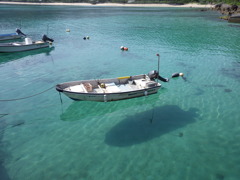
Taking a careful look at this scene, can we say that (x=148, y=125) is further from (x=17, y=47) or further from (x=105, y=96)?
(x=17, y=47)

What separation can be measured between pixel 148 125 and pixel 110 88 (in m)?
6.24

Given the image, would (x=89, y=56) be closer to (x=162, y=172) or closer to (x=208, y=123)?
(x=208, y=123)

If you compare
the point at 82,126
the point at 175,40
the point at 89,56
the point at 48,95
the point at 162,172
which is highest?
the point at 175,40

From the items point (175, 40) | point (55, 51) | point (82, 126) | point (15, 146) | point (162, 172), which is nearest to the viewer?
point (162, 172)

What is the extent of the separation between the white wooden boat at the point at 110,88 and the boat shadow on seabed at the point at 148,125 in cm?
250

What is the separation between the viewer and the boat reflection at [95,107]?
64.1ft

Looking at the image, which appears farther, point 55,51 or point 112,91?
point 55,51

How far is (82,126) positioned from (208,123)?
1216 cm

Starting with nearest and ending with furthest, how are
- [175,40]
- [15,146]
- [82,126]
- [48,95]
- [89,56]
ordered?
[15,146] → [82,126] → [48,95] → [89,56] → [175,40]

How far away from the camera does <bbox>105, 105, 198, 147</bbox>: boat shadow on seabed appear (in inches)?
639

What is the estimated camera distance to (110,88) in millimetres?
21375

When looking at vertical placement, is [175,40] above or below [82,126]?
above

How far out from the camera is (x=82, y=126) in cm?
1791

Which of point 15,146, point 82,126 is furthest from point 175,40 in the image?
point 15,146
